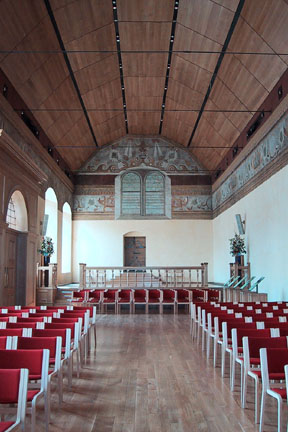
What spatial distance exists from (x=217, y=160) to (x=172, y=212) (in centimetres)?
436

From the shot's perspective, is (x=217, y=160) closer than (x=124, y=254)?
Yes

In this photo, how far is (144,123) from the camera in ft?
82.2

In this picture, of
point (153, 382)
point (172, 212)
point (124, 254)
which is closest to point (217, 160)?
point (172, 212)

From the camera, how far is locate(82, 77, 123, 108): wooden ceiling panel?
1944 cm

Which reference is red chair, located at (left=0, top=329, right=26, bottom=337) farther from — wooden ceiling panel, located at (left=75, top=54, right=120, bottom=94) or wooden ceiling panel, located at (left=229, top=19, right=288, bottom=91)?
wooden ceiling panel, located at (left=75, top=54, right=120, bottom=94)

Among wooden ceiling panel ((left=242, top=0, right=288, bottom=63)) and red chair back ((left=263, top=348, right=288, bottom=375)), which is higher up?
wooden ceiling panel ((left=242, top=0, right=288, bottom=63))

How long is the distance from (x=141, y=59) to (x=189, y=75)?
2092 mm

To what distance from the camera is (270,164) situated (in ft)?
50.0

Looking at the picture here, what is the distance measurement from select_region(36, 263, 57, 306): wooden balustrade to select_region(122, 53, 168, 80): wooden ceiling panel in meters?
9.00

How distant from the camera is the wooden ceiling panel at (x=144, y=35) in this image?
49.5ft

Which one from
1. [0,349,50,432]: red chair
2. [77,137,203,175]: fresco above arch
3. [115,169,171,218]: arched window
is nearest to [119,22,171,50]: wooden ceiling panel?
[77,137,203,175]: fresco above arch

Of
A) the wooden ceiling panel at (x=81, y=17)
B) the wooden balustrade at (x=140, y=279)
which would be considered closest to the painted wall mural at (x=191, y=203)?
the wooden balustrade at (x=140, y=279)

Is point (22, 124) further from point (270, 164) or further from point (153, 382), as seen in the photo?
point (153, 382)

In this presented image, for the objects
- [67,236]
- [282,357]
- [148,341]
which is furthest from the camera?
[67,236]
